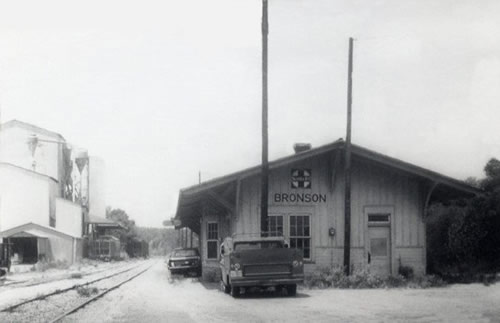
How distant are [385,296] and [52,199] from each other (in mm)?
45777

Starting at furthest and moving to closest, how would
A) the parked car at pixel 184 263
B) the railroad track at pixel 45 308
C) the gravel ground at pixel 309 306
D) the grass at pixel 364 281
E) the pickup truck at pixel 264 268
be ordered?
the parked car at pixel 184 263 < the grass at pixel 364 281 < the pickup truck at pixel 264 268 < the railroad track at pixel 45 308 < the gravel ground at pixel 309 306

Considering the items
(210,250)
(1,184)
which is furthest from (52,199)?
(210,250)

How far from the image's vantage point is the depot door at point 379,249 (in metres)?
23.7

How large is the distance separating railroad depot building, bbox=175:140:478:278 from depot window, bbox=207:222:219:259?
2.59 m

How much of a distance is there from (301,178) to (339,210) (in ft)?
5.66

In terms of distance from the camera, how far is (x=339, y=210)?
23.8 metres

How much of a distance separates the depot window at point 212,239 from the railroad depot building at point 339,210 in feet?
8.51

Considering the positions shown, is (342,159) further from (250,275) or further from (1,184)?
(1,184)

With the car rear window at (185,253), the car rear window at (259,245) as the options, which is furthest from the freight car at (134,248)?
the car rear window at (259,245)

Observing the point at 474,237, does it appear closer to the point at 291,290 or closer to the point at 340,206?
the point at 340,206

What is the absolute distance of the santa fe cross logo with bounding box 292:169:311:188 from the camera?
23.8 meters

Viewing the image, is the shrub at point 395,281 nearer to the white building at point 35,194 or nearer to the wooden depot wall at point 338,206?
the wooden depot wall at point 338,206

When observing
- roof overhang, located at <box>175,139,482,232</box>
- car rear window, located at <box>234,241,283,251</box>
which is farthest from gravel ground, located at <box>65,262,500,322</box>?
roof overhang, located at <box>175,139,482,232</box>

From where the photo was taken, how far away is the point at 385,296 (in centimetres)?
1736
